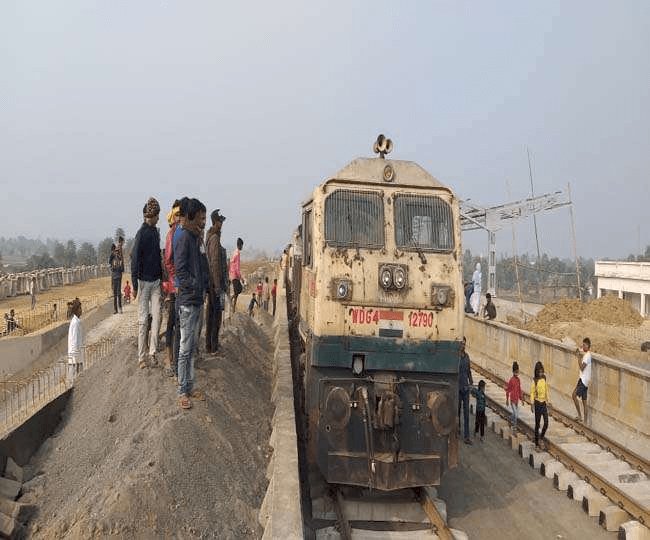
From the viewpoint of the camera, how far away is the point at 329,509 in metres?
8.12

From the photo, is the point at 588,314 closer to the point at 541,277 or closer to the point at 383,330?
the point at 383,330

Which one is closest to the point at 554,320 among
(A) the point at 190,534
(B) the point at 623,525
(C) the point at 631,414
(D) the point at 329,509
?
(C) the point at 631,414

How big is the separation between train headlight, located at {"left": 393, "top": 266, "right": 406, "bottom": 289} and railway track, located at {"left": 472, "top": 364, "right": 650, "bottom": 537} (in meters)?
4.40

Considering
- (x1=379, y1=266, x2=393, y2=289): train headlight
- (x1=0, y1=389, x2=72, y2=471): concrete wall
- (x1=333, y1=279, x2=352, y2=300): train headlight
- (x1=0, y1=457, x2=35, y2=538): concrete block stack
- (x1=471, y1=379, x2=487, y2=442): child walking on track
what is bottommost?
(x1=471, y1=379, x2=487, y2=442): child walking on track

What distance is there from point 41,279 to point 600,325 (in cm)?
3515

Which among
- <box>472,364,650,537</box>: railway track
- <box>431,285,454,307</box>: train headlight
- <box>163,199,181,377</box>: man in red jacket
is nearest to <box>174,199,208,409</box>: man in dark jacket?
<box>163,199,181,377</box>: man in red jacket

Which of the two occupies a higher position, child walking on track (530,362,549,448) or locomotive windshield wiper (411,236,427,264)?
locomotive windshield wiper (411,236,427,264)

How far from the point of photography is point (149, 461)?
596 cm

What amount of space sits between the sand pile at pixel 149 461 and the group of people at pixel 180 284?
0.38 m

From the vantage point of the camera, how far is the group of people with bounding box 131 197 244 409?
7473 mm

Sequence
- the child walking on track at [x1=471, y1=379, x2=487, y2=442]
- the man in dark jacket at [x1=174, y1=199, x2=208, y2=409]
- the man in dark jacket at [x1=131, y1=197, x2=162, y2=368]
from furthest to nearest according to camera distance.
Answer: the child walking on track at [x1=471, y1=379, x2=487, y2=442], the man in dark jacket at [x1=131, y1=197, x2=162, y2=368], the man in dark jacket at [x1=174, y1=199, x2=208, y2=409]

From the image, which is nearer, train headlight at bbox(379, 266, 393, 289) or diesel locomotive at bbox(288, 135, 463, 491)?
diesel locomotive at bbox(288, 135, 463, 491)

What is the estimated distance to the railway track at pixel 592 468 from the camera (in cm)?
862

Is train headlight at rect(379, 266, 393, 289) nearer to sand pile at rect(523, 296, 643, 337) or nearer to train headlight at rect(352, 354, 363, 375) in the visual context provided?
train headlight at rect(352, 354, 363, 375)
